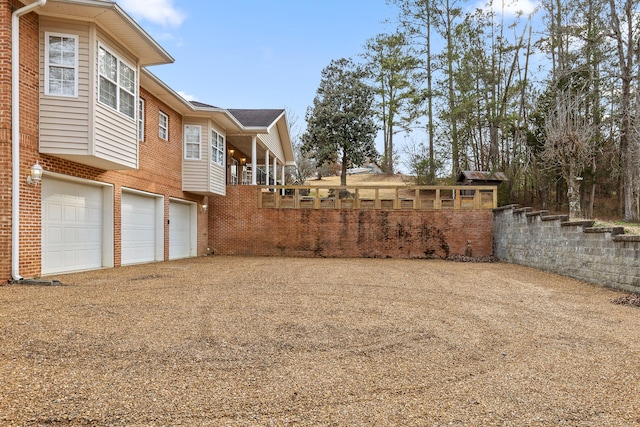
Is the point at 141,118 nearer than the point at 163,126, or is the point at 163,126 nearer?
the point at 141,118

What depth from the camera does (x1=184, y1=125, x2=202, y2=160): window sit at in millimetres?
13047

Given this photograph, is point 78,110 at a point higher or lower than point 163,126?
lower

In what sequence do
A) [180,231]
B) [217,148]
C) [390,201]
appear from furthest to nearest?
[390,201] < [217,148] < [180,231]

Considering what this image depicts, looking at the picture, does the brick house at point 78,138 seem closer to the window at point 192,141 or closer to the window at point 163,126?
the window at point 163,126

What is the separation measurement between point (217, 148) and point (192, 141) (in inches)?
39.5

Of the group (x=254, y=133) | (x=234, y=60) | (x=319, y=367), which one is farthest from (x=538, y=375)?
(x=234, y=60)

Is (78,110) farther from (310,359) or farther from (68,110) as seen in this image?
(310,359)

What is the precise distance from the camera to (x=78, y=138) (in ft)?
23.7

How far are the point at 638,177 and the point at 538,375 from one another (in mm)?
16843

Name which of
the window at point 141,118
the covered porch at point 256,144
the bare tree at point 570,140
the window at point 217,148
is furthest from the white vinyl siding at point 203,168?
the bare tree at point 570,140

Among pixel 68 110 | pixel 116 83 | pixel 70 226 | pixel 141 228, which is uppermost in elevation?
pixel 116 83

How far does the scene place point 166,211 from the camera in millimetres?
11953

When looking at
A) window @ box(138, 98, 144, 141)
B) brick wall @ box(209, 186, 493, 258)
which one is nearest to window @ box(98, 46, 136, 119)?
window @ box(138, 98, 144, 141)

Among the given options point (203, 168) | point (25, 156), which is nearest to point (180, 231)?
point (203, 168)
